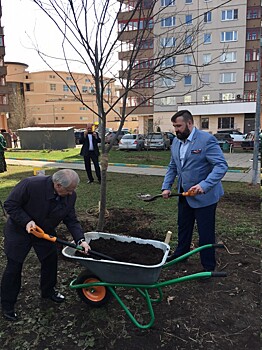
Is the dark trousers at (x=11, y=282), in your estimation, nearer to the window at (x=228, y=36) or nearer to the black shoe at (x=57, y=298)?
the black shoe at (x=57, y=298)

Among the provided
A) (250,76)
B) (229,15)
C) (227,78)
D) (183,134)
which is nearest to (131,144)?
(183,134)

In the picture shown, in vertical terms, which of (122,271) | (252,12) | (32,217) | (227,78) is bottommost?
(122,271)

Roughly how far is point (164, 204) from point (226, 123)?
101 feet

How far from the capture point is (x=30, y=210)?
2523mm

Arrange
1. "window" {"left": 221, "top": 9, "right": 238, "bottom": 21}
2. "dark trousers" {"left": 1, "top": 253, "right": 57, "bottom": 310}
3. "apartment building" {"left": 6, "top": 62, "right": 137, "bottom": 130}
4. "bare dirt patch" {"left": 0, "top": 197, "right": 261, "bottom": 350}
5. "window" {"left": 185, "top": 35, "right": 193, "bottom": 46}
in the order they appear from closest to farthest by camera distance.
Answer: "bare dirt patch" {"left": 0, "top": 197, "right": 261, "bottom": 350}
"dark trousers" {"left": 1, "top": 253, "right": 57, "bottom": 310}
"window" {"left": 185, "top": 35, "right": 193, "bottom": 46}
"window" {"left": 221, "top": 9, "right": 238, "bottom": 21}
"apartment building" {"left": 6, "top": 62, "right": 137, "bottom": 130}

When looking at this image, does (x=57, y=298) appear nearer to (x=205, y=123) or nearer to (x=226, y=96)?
(x=205, y=123)

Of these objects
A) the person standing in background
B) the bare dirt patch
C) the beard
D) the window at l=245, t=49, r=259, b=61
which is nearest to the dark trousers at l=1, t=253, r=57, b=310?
the bare dirt patch

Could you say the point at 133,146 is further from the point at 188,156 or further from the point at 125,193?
the point at 188,156

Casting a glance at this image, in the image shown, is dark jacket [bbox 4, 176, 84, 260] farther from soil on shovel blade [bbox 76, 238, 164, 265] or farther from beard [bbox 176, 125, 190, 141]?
beard [bbox 176, 125, 190, 141]

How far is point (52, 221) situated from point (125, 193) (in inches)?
186

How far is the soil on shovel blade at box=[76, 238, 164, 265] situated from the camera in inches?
115

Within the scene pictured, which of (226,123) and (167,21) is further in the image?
(226,123)

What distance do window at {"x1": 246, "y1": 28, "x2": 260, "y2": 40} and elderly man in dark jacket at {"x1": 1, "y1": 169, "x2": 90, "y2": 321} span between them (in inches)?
1502

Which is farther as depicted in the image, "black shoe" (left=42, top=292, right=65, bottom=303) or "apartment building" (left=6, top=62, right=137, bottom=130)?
"apartment building" (left=6, top=62, right=137, bottom=130)
